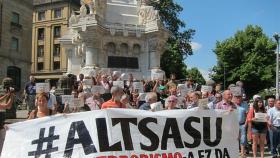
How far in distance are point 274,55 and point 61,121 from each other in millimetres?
49195

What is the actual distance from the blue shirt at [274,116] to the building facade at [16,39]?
39.6m

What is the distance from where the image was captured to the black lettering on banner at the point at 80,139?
26.8 feet

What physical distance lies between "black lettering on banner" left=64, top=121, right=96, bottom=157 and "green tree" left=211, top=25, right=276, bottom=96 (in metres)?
45.5

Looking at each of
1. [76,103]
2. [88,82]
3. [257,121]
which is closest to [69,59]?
[88,82]

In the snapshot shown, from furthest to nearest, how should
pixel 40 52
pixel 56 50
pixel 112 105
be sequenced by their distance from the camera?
1. pixel 40 52
2. pixel 56 50
3. pixel 112 105

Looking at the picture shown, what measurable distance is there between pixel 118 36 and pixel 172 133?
750 inches

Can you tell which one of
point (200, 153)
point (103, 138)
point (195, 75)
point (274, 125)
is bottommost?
point (200, 153)

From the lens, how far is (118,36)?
27.6 meters

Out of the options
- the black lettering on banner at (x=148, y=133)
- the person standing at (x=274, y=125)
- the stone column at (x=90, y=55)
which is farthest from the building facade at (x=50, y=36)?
the black lettering on banner at (x=148, y=133)

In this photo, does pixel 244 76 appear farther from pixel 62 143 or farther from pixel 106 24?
pixel 62 143

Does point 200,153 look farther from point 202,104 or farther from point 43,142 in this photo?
point 43,142

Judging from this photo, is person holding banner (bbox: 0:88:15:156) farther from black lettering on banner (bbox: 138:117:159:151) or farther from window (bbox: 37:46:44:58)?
window (bbox: 37:46:44:58)

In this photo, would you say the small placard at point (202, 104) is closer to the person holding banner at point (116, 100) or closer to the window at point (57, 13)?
the person holding banner at point (116, 100)

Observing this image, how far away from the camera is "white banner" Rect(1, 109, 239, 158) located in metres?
8.29
